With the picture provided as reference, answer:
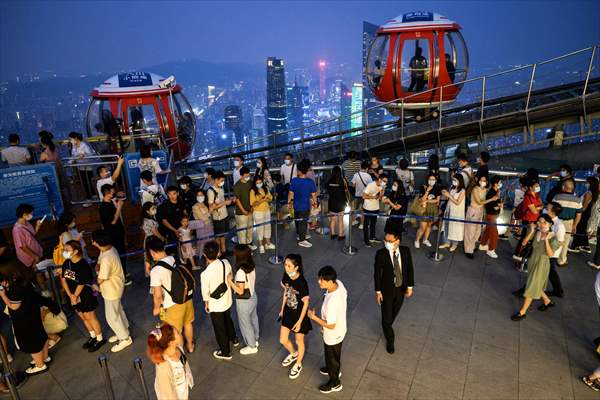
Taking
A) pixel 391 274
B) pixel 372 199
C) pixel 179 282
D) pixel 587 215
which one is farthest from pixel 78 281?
pixel 587 215

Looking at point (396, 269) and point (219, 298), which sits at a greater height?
point (396, 269)

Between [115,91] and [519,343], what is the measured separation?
11819 millimetres

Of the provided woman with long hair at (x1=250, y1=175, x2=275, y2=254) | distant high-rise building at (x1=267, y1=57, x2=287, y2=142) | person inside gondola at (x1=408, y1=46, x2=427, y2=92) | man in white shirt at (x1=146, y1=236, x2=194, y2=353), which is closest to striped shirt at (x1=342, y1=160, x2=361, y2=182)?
woman with long hair at (x1=250, y1=175, x2=275, y2=254)

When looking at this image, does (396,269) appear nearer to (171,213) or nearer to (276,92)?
(171,213)

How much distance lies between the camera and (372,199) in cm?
770

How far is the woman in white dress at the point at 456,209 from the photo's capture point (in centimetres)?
725

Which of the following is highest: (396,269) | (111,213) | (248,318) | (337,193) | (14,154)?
(14,154)

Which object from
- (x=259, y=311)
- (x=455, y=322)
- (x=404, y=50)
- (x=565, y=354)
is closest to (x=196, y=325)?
(x=259, y=311)

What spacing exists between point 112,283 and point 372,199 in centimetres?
496

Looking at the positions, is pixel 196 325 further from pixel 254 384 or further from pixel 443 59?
pixel 443 59

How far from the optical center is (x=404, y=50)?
471 inches

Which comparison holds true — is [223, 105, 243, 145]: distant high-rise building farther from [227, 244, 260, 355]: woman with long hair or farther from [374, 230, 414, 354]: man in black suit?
[374, 230, 414, 354]: man in black suit

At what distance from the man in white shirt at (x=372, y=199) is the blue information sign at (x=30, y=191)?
249 inches

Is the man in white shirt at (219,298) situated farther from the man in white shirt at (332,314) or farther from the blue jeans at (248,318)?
the man in white shirt at (332,314)
